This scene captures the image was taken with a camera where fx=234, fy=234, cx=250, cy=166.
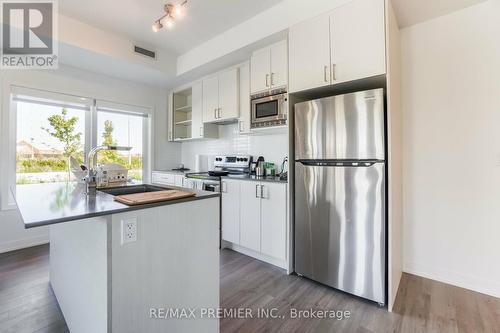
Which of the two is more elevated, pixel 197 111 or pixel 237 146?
pixel 197 111

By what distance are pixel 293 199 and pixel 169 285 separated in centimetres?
146

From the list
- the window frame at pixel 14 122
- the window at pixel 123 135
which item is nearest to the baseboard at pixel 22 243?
the window frame at pixel 14 122

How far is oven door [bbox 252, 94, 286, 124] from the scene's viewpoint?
2.55 metres

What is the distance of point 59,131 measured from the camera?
340cm

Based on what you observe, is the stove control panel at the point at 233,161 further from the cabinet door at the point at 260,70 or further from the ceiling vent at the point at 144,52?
the ceiling vent at the point at 144,52

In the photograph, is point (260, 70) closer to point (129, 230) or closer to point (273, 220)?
point (273, 220)

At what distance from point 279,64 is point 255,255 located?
221cm

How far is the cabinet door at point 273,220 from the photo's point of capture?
243 centimetres

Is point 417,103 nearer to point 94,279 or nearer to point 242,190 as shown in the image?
point 242,190

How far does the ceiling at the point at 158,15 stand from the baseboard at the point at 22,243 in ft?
9.49

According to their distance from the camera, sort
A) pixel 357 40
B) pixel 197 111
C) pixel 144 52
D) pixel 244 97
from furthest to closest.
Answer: pixel 197 111 → pixel 144 52 → pixel 244 97 → pixel 357 40

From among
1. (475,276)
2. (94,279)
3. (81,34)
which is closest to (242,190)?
(94,279)

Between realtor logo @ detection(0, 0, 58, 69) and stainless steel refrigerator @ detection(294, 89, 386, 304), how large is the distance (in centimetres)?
283

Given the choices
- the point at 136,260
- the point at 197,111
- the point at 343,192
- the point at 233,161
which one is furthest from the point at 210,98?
the point at 136,260
